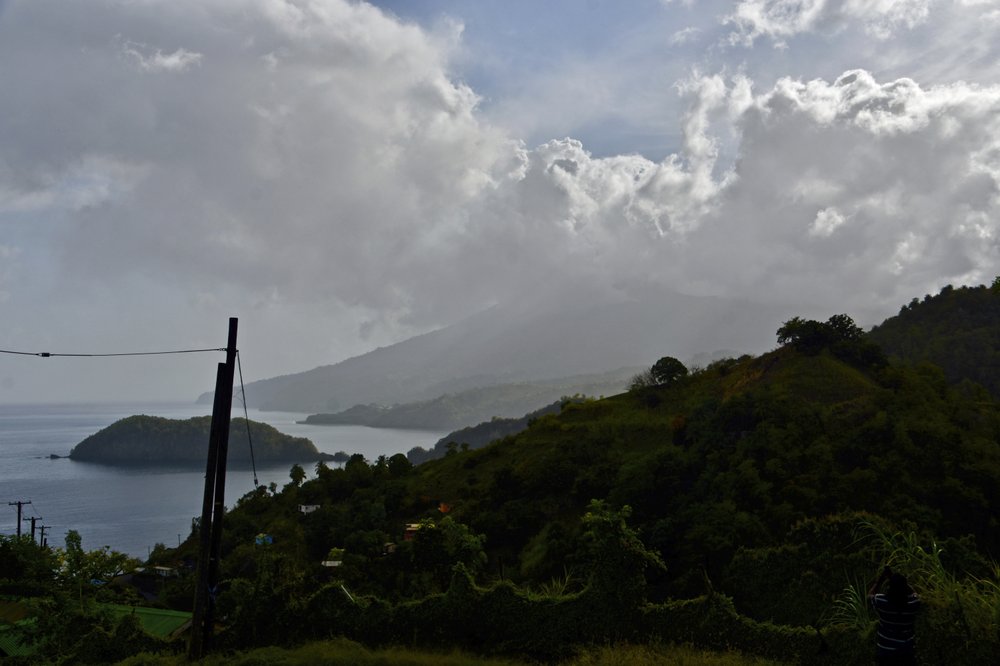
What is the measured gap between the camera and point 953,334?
219 ft

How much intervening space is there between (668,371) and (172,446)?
168517 millimetres

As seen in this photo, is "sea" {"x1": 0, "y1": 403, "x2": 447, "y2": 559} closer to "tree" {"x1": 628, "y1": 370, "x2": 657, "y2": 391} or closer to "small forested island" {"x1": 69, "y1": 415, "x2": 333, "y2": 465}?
"small forested island" {"x1": 69, "y1": 415, "x2": 333, "y2": 465}

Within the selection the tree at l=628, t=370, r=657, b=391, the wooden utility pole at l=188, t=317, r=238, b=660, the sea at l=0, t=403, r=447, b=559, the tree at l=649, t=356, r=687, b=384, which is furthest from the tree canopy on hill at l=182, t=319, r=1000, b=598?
the sea at l=0, t=403, r=447, b=559

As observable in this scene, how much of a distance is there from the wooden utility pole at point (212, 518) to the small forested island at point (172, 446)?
177366mm

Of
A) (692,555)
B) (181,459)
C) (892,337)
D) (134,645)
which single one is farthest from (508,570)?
(181,459)

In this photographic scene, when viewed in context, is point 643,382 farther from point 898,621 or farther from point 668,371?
point 898,621

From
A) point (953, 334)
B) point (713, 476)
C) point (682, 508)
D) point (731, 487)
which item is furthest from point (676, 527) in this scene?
point (953, 334)

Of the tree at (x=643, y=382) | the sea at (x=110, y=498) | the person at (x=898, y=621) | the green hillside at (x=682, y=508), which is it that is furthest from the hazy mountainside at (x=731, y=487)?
the sea at (x=110, y=498)

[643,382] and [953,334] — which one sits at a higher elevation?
[953,334]

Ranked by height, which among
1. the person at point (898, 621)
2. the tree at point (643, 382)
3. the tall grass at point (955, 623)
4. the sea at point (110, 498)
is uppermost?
the tree at point (643, 382)

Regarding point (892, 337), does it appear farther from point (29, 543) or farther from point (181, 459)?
point (181, 459)

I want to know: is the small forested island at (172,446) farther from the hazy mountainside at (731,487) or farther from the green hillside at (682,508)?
the hazy mountainside at (731,487)

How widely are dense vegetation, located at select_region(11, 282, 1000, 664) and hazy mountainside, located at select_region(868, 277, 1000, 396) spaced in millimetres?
13769

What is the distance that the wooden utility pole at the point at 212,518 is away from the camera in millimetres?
13359
